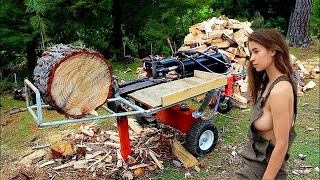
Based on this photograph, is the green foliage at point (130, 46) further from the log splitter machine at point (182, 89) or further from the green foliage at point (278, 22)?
the log splitter machine at point (182, 89)

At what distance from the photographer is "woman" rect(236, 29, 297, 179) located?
205cm

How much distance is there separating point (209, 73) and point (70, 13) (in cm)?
675

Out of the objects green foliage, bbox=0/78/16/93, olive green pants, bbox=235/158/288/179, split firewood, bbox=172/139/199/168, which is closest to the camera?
olive green pants, bbox=235/158/288/179

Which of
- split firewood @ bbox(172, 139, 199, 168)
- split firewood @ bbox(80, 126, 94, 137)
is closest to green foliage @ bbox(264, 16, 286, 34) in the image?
split firewood @ bbox(80, 126, 94, 137)

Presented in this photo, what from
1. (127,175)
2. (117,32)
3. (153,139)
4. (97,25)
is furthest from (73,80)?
(117,32)

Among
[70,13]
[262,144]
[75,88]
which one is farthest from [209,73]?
[70,13]

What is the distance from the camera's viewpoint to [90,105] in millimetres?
3445

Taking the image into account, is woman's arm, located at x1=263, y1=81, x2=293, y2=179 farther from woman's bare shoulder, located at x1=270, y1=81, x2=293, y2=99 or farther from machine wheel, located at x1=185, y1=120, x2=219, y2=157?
machine wheel, located at x1=185, y1=120, x2=219, y2=157

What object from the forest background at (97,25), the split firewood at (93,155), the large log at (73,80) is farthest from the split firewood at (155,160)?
the forest background at (97,25)

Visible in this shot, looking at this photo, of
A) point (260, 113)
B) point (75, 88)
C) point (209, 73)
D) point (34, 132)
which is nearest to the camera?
point (260, 113)

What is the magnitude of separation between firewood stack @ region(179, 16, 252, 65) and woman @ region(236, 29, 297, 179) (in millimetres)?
6120

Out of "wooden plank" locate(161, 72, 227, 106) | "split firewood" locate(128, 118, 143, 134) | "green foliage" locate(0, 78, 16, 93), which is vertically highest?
"wooden plank" locate(161, 72, 227, 106)

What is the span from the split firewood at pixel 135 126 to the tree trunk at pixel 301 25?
321 inches

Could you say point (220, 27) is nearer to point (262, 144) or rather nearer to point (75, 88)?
point (75, 88)
